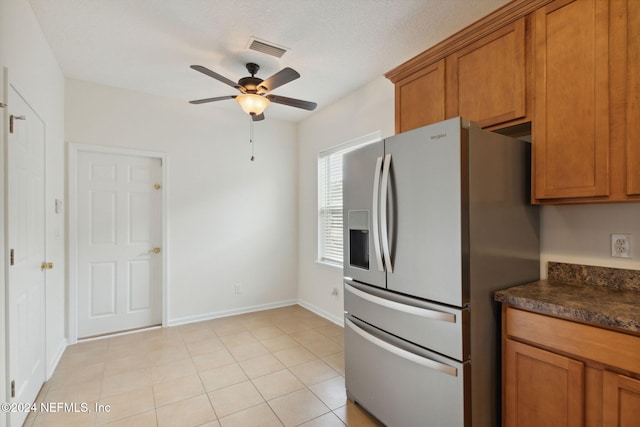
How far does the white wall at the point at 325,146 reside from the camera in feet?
10.5

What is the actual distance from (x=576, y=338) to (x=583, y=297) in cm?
27

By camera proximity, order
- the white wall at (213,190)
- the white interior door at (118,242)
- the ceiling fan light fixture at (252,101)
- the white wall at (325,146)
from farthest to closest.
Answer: the white wall at (213,190) < the white interior door at (118,242) < the white wall at (325,146) < the ceiling fan light fixture at (252,101)

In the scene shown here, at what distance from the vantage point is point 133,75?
3.10m

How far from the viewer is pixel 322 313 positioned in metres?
4.04

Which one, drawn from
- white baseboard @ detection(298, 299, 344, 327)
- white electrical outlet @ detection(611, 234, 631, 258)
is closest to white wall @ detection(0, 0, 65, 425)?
white baseboard @ detection(298, 299, 344, 327)

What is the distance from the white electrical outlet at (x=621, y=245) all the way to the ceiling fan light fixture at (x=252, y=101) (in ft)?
8.68

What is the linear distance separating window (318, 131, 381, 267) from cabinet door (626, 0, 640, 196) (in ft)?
8.09

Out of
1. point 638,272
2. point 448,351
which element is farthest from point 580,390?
point 638,272

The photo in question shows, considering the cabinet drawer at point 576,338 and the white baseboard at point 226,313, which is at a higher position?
the cabinet drawer at point 576,338

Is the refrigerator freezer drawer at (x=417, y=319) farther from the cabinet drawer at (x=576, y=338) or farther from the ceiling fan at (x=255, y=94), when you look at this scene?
the ceiling fan at (x=255, y=94)

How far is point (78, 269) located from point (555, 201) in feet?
14.0

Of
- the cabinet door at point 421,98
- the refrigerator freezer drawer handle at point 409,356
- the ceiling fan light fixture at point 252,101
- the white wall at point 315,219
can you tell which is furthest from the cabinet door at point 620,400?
the ceiling fan light fixture at point 252,101

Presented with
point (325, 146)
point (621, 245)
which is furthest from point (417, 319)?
point (325, 146)

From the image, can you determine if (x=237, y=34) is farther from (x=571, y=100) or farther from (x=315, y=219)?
(x=315, y=219)
